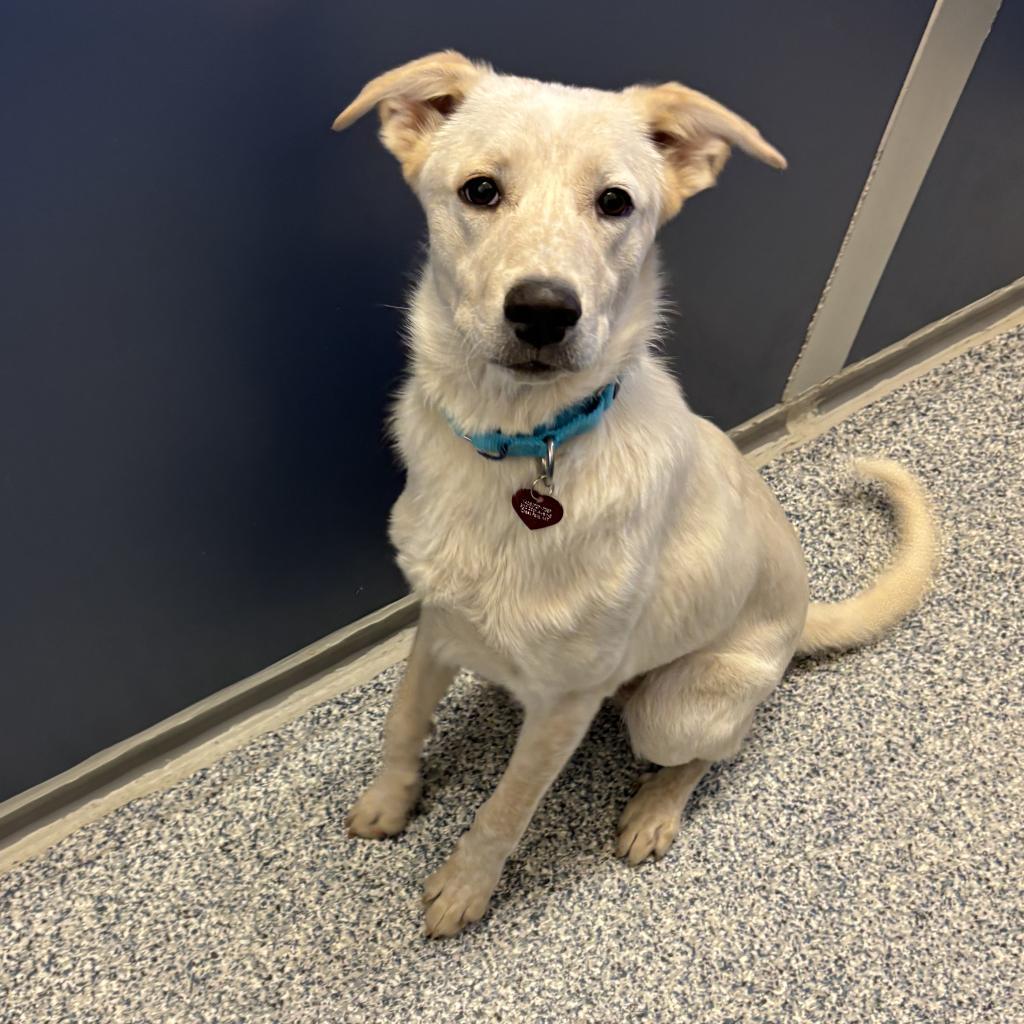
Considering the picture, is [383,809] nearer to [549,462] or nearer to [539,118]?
[549,462]

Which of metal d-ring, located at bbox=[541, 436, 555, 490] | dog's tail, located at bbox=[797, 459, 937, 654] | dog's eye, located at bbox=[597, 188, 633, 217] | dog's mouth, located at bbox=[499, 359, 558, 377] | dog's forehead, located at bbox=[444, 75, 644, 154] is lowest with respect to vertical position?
dog's tail, located at bbox=[797, 459, 937, 654]

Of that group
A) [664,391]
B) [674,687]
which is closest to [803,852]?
[674,687]

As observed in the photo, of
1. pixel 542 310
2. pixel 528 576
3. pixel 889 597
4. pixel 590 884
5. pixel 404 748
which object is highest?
pixel 542 310

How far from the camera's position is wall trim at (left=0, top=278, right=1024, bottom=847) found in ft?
4.53

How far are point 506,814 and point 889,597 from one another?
2.72 ft

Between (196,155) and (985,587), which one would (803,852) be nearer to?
(985,587)

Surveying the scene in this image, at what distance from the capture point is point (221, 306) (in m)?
1.05

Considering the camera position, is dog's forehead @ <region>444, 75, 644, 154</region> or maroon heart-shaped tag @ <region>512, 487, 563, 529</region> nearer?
dog's forehead @ <region>444, 75, 644, 154</region>

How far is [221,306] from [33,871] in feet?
3.10

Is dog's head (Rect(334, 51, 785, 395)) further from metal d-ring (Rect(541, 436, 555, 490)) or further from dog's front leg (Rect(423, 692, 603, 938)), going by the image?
dog's front leg (Rect(423, 692, 603, 938))

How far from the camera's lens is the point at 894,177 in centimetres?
165

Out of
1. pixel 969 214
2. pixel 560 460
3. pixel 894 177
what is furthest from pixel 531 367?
pixel 969 214

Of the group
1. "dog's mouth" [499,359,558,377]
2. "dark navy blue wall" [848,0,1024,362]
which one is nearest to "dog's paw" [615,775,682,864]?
"dog's mouth" [499,359,558,377]

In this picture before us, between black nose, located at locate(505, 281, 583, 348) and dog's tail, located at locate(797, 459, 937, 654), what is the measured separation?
0.93 metres
